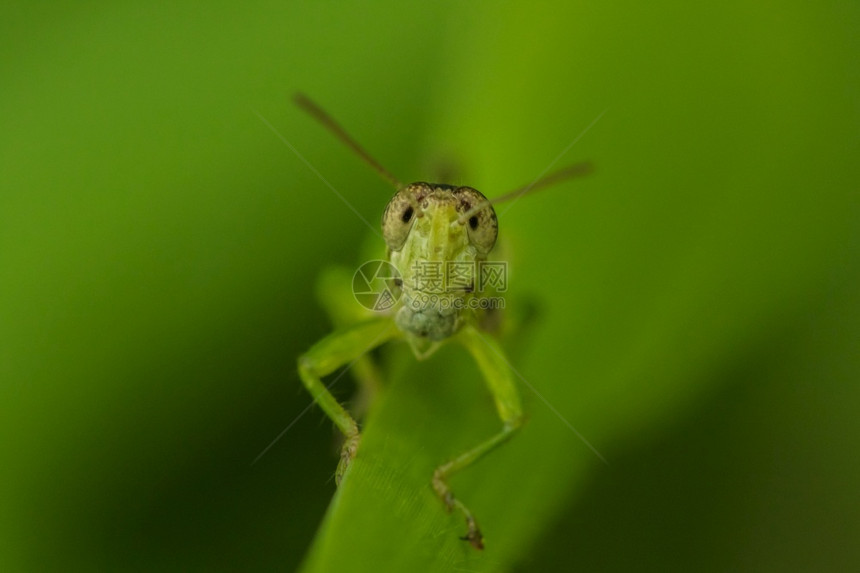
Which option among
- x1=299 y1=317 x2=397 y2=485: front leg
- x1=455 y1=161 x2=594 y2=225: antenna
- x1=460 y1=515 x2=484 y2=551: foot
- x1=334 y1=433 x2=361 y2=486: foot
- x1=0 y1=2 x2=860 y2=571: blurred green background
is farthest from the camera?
x1=299 y1=317 x2=397 y2=485: front leg

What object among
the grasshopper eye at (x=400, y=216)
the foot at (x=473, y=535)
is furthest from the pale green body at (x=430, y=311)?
the foot at (x=473, y=535)

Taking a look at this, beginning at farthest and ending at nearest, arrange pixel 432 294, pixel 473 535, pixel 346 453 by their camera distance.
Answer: pixel 432 294 → pixel 346 453 → pixel 473 535

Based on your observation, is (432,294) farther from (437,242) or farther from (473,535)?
(473,535)

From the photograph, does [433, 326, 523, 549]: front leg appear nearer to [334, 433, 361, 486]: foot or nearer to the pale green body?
the pale green body

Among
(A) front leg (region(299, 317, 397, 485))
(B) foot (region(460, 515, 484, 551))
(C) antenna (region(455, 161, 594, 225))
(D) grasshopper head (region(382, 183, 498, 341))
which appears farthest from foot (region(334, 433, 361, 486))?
(C) antenna (region(455, 161, 594, 225))

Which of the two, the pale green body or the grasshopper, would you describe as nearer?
the grasshopper

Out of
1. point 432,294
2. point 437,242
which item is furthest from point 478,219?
point 432,294
